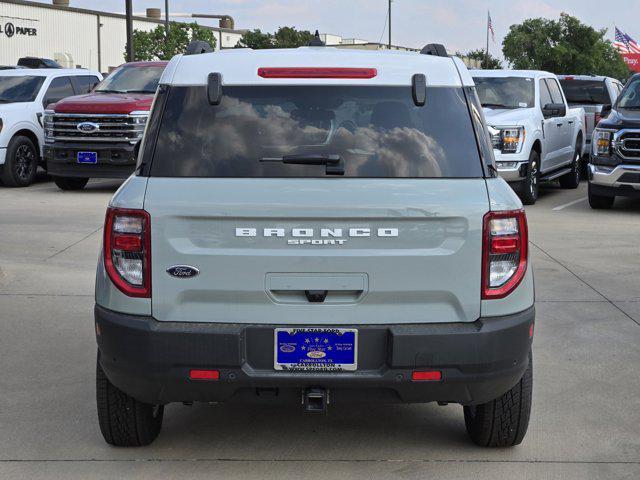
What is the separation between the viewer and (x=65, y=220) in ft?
43.8

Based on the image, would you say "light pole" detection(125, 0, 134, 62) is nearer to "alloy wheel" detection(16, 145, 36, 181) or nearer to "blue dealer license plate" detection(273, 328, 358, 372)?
"alloy wheel" detection(16, 145, 36, 181)

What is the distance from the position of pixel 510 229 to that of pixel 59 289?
5.42 metres

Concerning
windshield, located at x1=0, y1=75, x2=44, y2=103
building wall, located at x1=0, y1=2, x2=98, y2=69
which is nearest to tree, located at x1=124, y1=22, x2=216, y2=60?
building wall, located at x1=0, y1=2, x2=98, y2=69

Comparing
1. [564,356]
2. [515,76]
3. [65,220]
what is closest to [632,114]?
[515,76]

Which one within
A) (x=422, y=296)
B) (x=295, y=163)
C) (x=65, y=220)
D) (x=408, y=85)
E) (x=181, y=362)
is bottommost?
(x=65, y=220)

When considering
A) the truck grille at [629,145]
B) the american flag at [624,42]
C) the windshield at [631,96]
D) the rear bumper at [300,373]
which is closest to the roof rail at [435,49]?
the rear bumper at [300,373]

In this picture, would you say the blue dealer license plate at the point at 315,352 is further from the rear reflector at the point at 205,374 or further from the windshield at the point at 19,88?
the windshield at the point at 19,88

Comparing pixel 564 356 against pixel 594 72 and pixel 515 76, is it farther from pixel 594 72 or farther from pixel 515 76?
A: pixel 594 72

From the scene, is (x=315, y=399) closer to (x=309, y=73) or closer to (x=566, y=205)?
(x=309, y=73)

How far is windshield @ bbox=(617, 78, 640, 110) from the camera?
50.7ft

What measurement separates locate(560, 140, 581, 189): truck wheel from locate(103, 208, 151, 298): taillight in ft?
49.1

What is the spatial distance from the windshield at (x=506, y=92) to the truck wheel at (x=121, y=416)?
39.6 feet

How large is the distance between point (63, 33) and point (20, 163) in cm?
5341

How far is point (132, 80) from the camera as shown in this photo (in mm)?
17844
